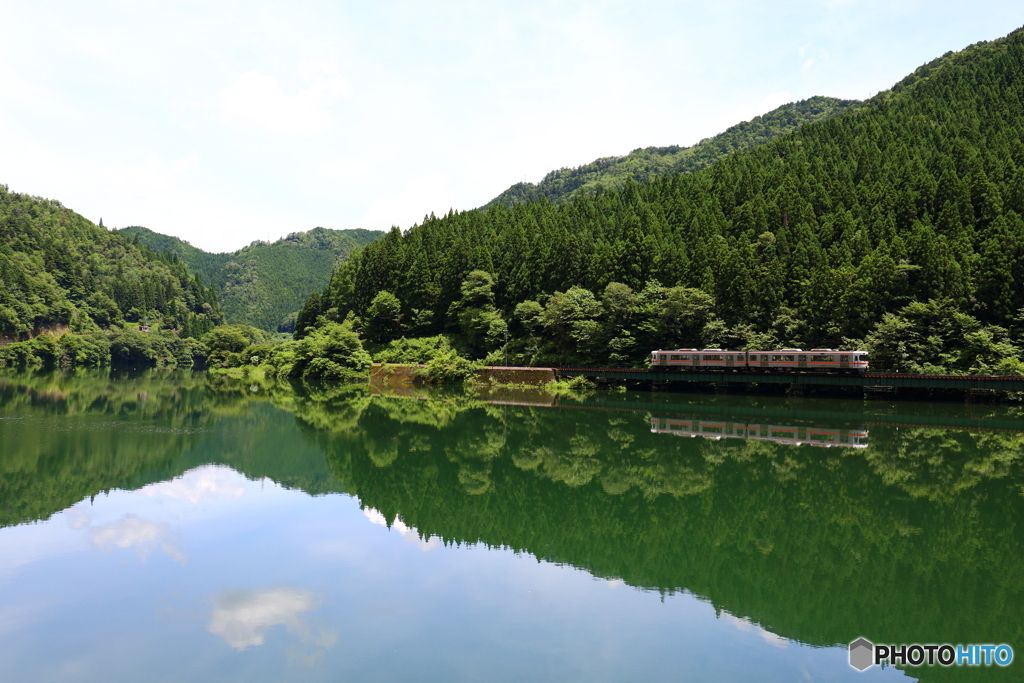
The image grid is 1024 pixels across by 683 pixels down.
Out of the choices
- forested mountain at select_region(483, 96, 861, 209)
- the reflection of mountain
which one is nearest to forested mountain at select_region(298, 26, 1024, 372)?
the reflection of mountain

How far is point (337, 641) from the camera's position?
31.1 ft

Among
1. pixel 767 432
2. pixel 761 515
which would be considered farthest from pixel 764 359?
pixel 761 515

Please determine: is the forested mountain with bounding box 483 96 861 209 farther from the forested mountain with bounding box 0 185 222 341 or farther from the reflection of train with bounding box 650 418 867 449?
the reflection of train with bounding box 650 418 867 449

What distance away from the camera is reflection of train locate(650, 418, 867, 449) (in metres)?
27.2

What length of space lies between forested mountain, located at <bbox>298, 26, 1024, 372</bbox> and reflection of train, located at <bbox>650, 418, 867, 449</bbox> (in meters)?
17.3

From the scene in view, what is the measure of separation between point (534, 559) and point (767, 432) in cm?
2007

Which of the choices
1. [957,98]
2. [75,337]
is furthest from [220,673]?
[75,337]

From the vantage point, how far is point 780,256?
54781 millimetres

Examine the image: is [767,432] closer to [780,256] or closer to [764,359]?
[764,359]

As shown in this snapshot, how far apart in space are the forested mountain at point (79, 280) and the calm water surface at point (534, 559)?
3601 inches

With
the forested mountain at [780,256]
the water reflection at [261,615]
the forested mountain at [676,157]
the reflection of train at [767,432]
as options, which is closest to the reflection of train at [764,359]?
the forested mountain at [780,256]

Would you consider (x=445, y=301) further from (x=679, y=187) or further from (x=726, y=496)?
(x=726, y=496)

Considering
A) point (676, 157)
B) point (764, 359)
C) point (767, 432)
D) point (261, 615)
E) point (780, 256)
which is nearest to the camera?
point (261, 615)

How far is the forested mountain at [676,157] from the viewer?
151500mm
